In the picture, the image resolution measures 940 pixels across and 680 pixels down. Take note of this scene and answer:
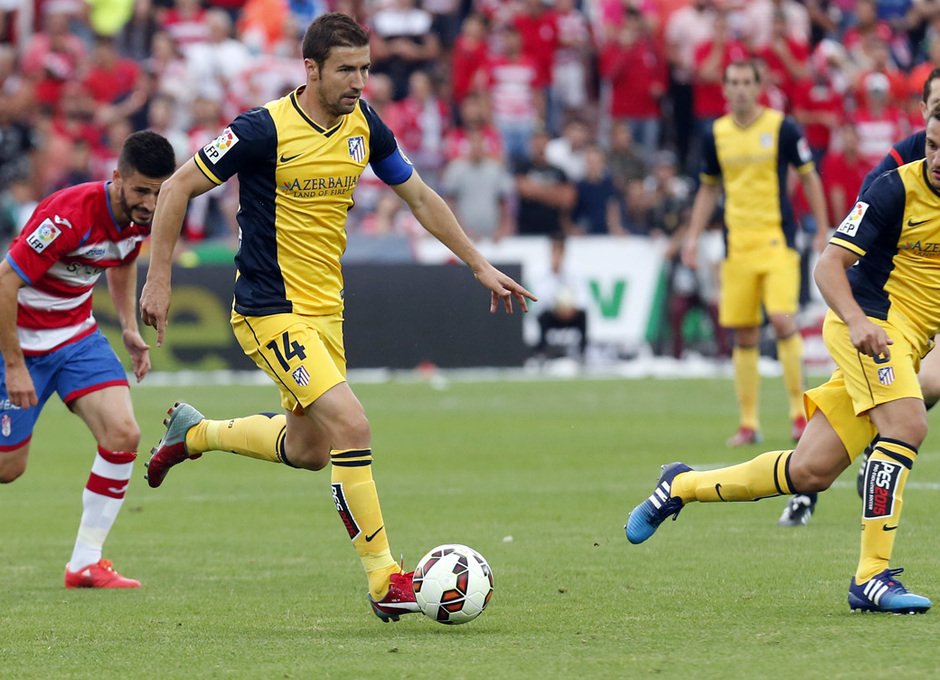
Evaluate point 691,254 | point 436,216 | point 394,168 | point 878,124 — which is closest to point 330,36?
point 394,168

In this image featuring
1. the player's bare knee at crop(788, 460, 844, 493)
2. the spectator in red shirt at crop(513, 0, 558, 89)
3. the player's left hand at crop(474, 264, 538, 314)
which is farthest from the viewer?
the spectator in red shirt at crop(513, 0, 558, 89)

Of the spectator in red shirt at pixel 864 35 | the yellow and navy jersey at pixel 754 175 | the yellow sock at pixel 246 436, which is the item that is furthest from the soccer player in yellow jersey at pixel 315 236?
the spectator in red shirt at pixel 864 35

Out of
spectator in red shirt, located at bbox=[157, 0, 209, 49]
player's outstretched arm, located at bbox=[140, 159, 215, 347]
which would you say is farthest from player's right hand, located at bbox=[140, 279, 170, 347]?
spectator in red shirt, located at bbox=[157, 0, 209, 49]

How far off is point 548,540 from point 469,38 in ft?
47.9

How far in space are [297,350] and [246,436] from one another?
1.20 metres

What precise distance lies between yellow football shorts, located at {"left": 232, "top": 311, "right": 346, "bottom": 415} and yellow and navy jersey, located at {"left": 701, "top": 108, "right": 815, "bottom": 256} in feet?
20.9

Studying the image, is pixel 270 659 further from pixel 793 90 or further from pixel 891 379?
pixel 793 90

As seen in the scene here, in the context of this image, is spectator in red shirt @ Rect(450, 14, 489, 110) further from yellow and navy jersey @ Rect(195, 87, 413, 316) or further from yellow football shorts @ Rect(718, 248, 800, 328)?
yellow and navy jersey @ Rect(195, 87, 413, 316)

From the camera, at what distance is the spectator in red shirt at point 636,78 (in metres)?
21.5

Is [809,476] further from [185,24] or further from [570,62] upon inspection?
[185,24]

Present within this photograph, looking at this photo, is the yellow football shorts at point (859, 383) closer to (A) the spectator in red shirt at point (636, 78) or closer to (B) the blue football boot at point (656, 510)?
(B) the blue football boot at point (656, 510)

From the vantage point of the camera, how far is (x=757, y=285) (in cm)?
1220

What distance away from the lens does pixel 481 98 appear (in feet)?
69.1

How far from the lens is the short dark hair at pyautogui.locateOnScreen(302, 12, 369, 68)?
612cm
